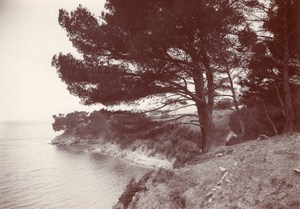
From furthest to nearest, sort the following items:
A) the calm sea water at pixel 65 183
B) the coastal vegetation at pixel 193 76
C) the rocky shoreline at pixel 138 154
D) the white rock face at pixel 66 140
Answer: the white rock face at pixel 66 140 → the rocky shoreline at pixel 138 154 → the calm sea water at pixel 65 183 → the coastal vegetation at pixel 193 76

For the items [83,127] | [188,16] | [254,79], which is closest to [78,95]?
[188,16]

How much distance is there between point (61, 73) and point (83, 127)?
70.6 m

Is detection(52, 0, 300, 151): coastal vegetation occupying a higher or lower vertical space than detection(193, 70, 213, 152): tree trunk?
higher

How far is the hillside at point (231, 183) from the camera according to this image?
7.89 m

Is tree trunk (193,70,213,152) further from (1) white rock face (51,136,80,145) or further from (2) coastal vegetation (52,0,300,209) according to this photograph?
(1) white rock face (51,136,80,145)

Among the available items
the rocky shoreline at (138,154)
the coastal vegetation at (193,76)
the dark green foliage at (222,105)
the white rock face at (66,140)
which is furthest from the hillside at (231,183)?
the white rock face at (66,140)

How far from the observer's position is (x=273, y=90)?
18547 millimetres

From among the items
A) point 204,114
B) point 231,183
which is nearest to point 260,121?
point 204,114

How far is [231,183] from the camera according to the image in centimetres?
892

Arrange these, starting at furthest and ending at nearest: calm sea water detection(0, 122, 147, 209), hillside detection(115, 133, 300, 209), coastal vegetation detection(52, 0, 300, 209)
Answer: calm sea water detection(0, 122, 147, 209) → coastal vegetation detection(52, 0, 300, 209) → hillside detection(115, 133, 300, 209)

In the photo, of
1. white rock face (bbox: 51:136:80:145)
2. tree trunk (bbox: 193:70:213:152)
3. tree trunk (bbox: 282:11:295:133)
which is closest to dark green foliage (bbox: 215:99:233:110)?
tree trunk (bbox: 193:70:213:152)

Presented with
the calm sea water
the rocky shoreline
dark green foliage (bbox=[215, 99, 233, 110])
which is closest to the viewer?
dark green foliage (bbox=[215, 99, 233, 110])

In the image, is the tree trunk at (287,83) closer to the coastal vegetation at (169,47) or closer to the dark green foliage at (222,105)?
the coastal vegetation at (169,47)

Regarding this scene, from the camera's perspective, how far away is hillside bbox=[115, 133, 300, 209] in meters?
7.89
